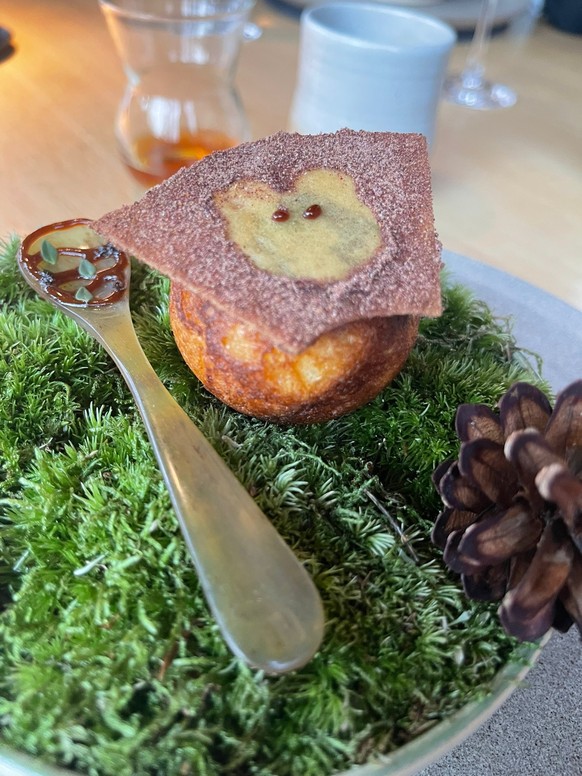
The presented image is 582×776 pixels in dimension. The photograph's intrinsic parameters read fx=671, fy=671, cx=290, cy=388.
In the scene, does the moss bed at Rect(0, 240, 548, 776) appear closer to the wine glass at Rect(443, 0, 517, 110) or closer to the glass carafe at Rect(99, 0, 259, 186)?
the glass carafe at Rect(99, 0, 259, 186)

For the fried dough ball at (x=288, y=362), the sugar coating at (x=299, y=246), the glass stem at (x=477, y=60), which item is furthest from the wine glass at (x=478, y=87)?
the fried dough ball at (x=288, y=362)

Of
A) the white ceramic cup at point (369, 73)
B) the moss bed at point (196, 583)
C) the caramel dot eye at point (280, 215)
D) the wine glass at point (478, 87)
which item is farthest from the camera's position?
the wine glass at point (478, 87)

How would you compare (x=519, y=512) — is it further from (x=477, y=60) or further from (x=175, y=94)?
(x=477, y=60)

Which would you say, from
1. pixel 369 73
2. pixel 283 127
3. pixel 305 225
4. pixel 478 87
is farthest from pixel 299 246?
pixel 478 87

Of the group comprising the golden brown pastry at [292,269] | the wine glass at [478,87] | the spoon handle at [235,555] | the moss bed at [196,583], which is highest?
the golden brown pastry at [292,269]

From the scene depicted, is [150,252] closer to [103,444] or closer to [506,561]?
[103,444]

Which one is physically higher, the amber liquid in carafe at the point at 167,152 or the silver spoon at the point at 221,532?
the silver spoon at the point at 221,532

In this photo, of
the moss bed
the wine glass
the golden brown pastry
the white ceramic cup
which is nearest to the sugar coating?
the golden brown pastry

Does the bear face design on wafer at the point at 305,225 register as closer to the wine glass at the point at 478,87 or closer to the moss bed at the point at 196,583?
the moss bed at the point at 196,583
